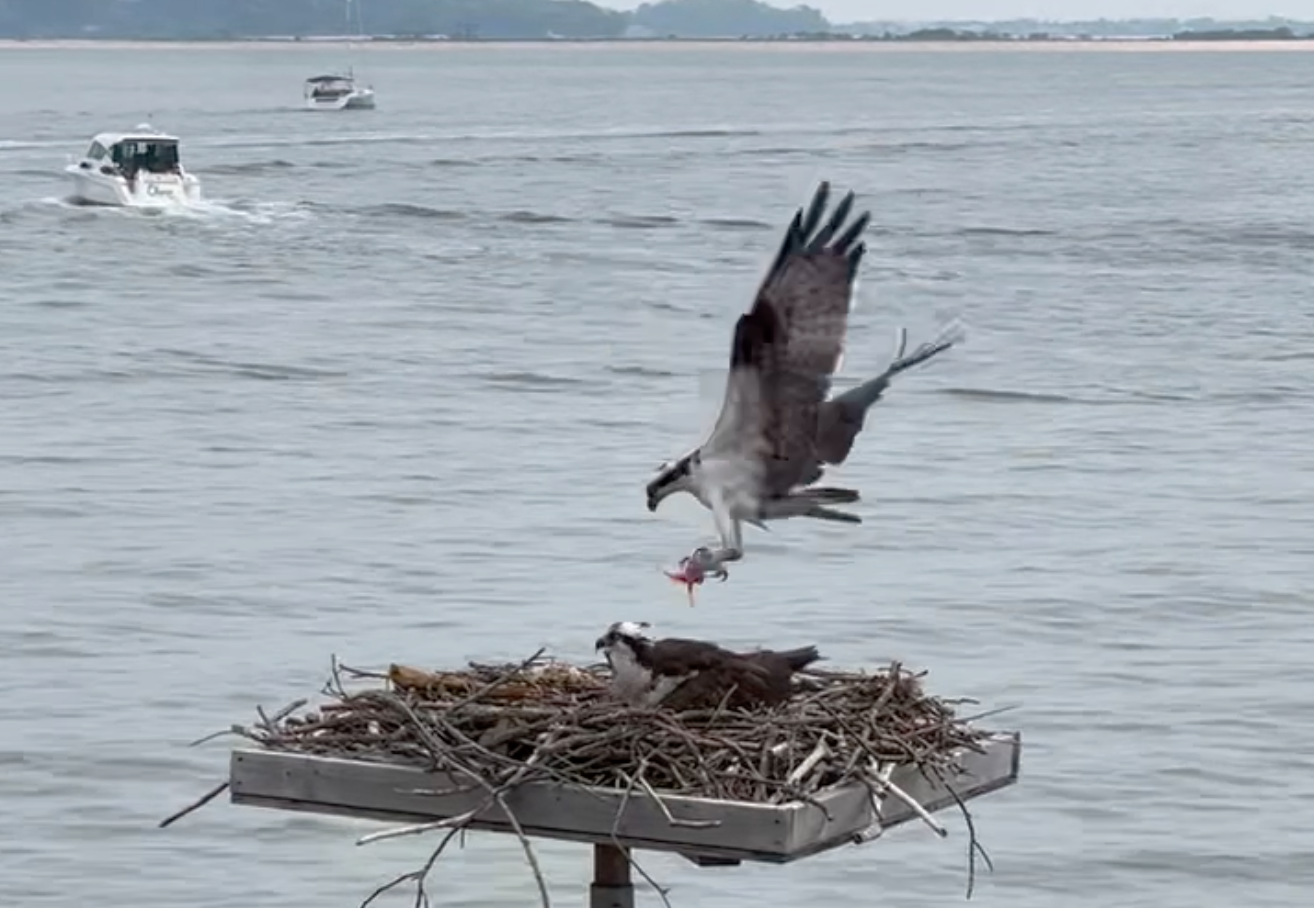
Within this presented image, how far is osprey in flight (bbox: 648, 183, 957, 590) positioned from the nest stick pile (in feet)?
1.46

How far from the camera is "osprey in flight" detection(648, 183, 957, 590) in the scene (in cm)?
846

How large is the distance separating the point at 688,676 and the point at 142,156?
54376 millimetres

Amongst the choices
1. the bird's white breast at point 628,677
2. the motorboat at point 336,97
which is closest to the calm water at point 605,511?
the bird's white breast at point 628,677

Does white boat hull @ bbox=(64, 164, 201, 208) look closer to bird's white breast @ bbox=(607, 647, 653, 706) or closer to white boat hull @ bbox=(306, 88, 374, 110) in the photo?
bird's white breast @ bbox=(607, 647, 653, 706)

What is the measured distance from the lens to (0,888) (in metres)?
16.8

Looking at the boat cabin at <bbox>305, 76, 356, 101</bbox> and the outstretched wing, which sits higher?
the outstretched wing

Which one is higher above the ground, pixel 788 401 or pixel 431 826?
pixel 788 401

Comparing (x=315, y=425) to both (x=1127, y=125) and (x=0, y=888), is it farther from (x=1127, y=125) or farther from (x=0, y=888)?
(x=1127, y=125)

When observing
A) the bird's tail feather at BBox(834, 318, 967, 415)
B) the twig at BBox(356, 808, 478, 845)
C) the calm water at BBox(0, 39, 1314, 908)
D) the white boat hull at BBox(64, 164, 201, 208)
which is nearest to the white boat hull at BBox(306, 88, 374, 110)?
the calm water at BBox(0, 39, 1314, 908)

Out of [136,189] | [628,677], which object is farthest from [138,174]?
[628,677]

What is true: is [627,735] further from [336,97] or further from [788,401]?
[336,97]

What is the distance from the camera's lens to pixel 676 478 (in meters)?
8.52

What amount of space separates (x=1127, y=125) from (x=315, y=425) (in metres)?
82.7

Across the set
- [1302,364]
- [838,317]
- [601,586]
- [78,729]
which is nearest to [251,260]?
[1302,364]
